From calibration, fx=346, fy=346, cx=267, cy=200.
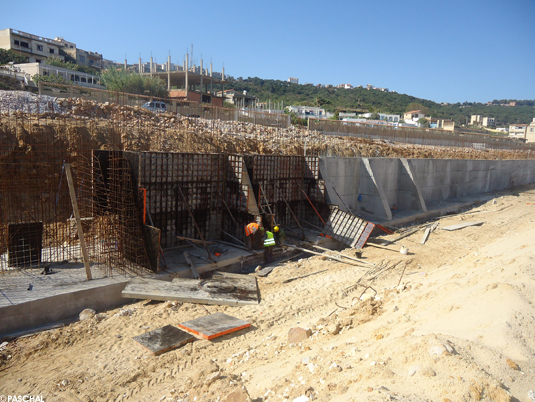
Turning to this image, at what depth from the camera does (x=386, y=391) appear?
3.21 metres

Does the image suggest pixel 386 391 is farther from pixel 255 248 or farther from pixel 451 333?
pixel 255 248

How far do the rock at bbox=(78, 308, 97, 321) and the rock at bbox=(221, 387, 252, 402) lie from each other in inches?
160

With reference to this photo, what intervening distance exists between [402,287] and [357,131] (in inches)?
851

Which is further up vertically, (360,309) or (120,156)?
(120,156)

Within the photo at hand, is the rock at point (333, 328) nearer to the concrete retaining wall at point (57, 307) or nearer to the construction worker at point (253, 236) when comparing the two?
the concrete retaining wall at point (57, 307)

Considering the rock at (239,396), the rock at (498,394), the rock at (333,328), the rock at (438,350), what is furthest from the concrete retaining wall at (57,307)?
the rock at (498,394)

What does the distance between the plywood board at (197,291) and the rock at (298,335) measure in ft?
6.63

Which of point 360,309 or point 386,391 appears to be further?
point 360,309

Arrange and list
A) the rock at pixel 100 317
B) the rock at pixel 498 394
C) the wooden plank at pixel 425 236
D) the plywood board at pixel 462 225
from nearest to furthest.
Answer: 1. the rock at pixel 498 394
2. the rock at pixel 100 317
3. the wooden plank at pixel 425 236
4. the plywood board at pixel 462 225

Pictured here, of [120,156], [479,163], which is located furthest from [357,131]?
[120,156]

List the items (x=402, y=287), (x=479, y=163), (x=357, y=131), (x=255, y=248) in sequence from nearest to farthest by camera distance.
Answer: (x=402, y=287)
(x=255, y=248)
(x=479, y=163)
(x=357, y=131)

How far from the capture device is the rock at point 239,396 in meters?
3.72

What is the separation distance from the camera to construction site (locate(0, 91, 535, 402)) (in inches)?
157

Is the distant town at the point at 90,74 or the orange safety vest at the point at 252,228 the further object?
the distant town at the point at 90,74
